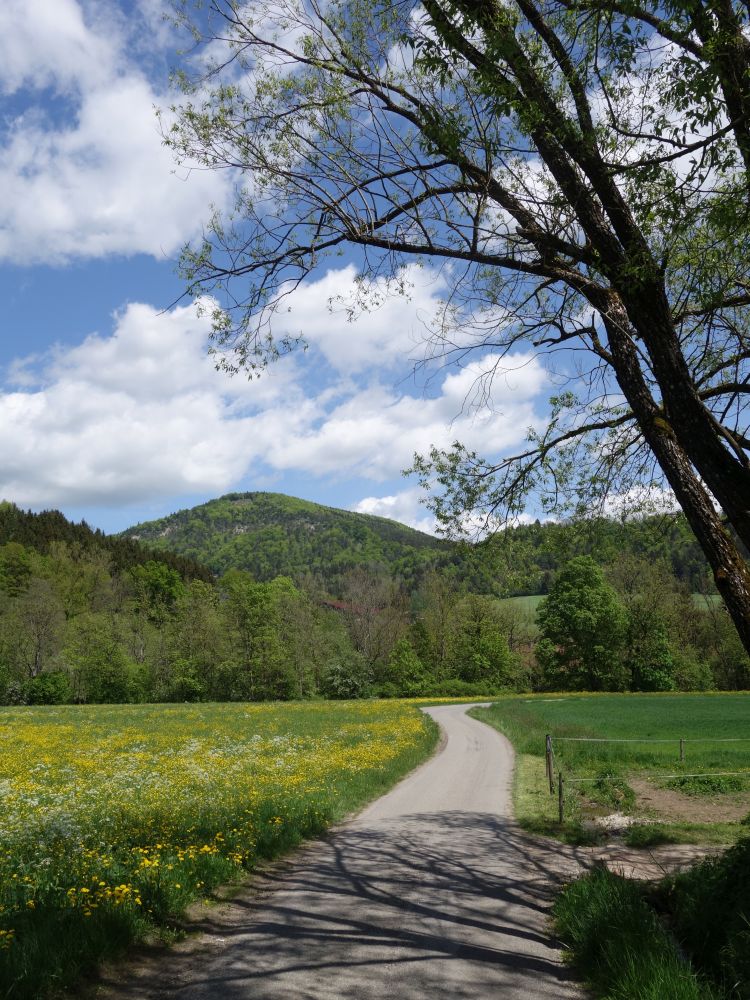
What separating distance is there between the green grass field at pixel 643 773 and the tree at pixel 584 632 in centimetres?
2516

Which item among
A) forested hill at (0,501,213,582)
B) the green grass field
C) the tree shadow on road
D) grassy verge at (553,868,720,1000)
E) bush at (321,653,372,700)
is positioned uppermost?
forested hill at (0,501,213,582)

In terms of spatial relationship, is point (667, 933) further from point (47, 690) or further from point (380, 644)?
point (380, 644)

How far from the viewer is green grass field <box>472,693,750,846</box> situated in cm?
1214

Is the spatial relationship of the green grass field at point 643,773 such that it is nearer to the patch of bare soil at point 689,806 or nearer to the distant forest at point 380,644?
the patch of bare soil at point 689,806

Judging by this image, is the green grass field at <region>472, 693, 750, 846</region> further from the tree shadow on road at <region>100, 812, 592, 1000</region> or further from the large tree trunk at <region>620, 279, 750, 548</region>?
the large tree trunk at <region>620, 279, 750, 548</region>

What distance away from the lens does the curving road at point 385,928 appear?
5.11 metres

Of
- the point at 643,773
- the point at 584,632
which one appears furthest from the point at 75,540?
the point at 643,773

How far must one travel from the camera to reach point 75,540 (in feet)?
357

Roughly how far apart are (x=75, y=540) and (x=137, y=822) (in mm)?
109734

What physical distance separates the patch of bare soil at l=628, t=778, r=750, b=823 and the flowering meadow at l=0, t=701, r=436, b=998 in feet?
19.8

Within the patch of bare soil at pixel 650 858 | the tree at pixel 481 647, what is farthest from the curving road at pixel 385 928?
the tree at pixel 481 647

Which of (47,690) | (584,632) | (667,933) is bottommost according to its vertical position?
(47,690)

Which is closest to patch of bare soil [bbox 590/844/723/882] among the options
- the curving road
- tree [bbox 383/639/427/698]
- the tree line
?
the curving road

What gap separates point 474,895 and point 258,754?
13.2 m
